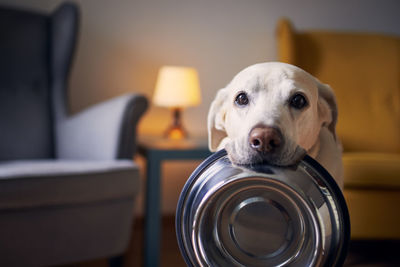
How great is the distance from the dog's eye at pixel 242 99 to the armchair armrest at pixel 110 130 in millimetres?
699

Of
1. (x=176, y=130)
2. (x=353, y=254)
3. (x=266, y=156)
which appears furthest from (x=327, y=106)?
(x=176, y=130)

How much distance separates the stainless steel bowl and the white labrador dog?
0.04m

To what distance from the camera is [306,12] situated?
9.24 ft

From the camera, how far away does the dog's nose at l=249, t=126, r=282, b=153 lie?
0.69 metres

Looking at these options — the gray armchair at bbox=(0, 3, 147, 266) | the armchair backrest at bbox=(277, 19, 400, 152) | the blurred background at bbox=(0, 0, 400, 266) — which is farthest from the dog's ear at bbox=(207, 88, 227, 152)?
the blurred background at bbox=(0, 0, 400, 266)

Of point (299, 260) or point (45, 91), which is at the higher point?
point (45, 91)

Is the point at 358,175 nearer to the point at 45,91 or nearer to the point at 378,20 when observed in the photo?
the point at 45,91

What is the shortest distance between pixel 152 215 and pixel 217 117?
712 millimetres

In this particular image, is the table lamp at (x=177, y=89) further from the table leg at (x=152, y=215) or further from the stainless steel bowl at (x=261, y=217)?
the stainless steel bowl at (x=261, y=217)

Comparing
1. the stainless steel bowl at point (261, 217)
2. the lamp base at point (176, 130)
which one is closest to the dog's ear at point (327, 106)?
the stainless steel bowl at point (261, 217)

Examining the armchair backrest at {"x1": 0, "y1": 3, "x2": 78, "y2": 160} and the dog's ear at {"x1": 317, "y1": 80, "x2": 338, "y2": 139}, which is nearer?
the dog's ear at {"x1": 317, "y1": 80, "x2": 338, "y2": 139}

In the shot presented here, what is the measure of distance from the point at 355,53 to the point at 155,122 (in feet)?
4.29

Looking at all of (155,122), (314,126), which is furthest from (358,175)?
(155,122)

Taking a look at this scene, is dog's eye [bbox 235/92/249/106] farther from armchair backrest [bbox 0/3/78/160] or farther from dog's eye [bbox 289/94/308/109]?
armchair backrest [bbox 0/3/78/160]
